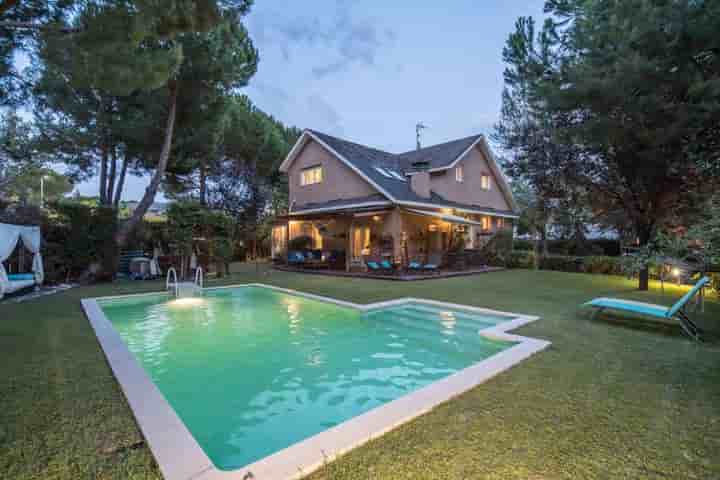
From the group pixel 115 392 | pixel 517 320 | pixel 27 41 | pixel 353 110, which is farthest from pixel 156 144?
pixel 353 110

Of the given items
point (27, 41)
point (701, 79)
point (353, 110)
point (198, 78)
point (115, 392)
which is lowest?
point (115, 392)

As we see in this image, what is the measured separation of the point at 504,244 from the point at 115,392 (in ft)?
66.5

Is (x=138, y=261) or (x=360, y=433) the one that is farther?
(x=138, y=261)

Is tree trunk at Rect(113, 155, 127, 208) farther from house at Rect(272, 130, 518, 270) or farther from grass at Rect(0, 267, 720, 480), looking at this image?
Answer: grass at Rect(0, 267, 720, 480)

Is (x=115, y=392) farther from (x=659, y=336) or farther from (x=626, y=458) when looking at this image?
(x=659, y=336)

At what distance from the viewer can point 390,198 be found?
14.7 metres

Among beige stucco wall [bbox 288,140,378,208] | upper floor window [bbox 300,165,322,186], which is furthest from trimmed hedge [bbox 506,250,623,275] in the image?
upper floor window [bbox 300,165,322,186]

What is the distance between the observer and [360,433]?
107 inches

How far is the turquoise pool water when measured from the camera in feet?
11.8

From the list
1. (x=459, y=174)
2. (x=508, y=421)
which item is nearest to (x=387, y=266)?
(x=459, y=174)

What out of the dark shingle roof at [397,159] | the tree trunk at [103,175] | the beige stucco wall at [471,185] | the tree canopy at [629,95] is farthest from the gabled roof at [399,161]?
the tree trunk at [103,175]

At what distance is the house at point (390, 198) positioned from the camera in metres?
15.9

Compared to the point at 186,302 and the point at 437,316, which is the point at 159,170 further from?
the point at 437,316

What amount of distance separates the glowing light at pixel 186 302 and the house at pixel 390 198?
282 inches
